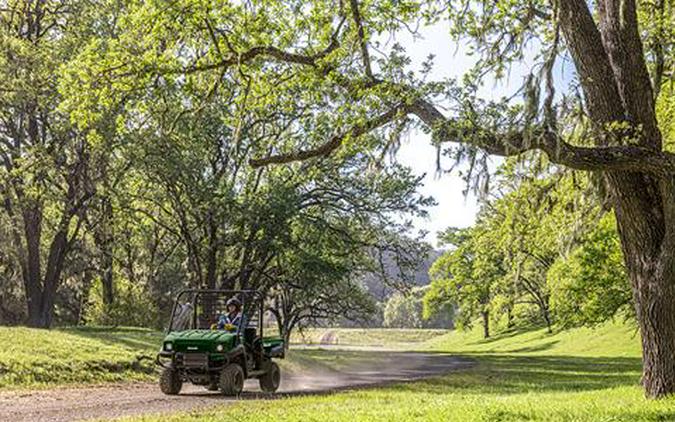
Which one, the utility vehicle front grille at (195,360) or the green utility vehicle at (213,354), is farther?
the green utility vehicle at (213,354)

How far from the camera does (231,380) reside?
12.8m

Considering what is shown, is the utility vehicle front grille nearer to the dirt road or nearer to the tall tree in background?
the dirt road

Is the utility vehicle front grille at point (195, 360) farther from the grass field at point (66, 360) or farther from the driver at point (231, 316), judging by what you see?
the grass field at point (66, 360)

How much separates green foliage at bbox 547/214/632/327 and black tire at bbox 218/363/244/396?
59.4 feet

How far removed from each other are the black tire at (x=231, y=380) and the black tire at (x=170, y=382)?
0.95 m

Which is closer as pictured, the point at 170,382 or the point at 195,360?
the point at 195,360

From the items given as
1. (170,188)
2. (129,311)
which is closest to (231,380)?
(170,188)

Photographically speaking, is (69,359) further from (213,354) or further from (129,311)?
(129,311)

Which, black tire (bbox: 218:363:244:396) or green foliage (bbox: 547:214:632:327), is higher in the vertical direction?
green foliage (bbox: 547:214:632:327)

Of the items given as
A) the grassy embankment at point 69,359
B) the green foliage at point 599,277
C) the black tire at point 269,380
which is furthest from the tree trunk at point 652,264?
the green foliage at point 599,277

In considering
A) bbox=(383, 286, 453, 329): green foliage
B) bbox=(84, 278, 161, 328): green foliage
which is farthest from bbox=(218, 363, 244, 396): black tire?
bbox=(383, 286, 453, 329): green foliage

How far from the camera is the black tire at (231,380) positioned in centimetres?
1278

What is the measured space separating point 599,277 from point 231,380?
20445 millimetres

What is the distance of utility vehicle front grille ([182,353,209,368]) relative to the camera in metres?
12.7
